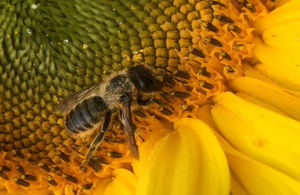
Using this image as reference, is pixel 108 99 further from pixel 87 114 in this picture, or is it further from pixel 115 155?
pixel 115 155

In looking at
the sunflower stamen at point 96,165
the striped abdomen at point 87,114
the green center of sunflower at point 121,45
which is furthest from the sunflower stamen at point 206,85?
the sunflower stamen at point 96,165

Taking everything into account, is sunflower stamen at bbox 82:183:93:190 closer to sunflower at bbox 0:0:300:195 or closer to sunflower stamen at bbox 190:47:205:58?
sunflower at bbox 0:0:300:195

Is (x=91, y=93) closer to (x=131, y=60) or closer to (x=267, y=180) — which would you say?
(x=131, y=60)

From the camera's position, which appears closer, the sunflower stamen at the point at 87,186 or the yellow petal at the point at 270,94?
the yellow petal at the point at 270,94

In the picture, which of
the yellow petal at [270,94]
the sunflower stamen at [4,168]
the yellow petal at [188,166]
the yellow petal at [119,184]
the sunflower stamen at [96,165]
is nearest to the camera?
the yellow petal at [188,166]

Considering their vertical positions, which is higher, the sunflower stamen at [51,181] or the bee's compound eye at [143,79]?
the bee's compound eye at [143,79]

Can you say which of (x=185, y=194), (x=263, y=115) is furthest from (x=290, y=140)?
(x=185, y=194)

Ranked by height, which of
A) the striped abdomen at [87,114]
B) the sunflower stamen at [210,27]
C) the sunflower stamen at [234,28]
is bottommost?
the striped abdomen at [87,114]

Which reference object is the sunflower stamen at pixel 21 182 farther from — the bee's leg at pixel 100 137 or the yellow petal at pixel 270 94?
the yellow petal at pixel 270 94
